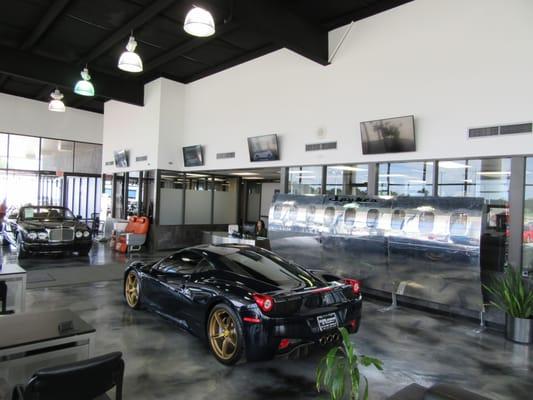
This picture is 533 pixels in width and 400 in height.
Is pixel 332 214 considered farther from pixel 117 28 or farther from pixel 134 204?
pixel 134 204

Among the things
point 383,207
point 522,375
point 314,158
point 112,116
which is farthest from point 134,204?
point 522,375

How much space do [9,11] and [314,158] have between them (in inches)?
285

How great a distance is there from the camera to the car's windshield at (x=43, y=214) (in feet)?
32.4

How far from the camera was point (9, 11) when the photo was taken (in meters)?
7.96

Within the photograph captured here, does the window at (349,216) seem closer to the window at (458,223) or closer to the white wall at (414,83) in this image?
the white wall at (414,83)

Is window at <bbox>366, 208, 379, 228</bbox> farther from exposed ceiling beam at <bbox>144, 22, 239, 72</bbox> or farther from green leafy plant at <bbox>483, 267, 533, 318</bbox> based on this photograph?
exposed ceiling beam at <bbox>144, 22, 239, 72</bbox>

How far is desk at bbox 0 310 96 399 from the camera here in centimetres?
219

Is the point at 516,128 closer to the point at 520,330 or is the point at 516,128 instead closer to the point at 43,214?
the point at 520,330

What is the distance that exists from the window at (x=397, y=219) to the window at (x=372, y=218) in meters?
0.31

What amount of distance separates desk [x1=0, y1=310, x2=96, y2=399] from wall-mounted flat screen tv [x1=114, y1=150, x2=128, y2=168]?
11.2m

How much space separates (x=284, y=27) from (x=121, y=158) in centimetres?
865

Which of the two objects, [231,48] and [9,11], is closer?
[9,11]

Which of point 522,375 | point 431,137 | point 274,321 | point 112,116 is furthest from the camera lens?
point 112,116

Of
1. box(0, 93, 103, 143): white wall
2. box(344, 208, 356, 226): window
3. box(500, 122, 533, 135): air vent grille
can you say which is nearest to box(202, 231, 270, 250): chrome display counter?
box(344, 208, 356, 226): window
